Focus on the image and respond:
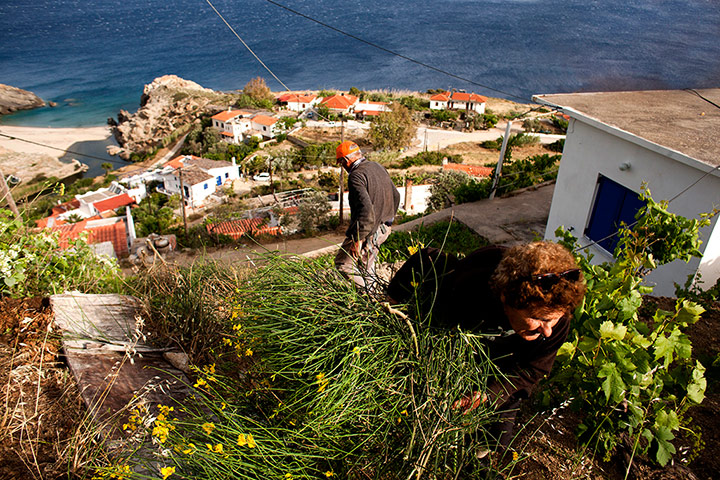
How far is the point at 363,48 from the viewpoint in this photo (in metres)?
90.9

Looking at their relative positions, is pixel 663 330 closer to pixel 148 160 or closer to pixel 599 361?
A: pixel 599 361

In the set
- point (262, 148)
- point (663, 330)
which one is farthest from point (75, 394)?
point (262, 148)

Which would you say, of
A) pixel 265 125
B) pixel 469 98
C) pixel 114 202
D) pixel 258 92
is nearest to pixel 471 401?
pixel 114 202

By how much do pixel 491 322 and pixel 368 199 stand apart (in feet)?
6.66

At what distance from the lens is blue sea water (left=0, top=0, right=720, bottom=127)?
64938mm

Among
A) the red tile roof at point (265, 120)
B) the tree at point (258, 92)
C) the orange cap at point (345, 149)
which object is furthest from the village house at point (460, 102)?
the orange cap at point (345, 149)

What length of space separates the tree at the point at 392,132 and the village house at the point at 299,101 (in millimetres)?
15261

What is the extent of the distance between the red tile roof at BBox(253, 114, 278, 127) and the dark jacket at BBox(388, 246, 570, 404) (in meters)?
47.8

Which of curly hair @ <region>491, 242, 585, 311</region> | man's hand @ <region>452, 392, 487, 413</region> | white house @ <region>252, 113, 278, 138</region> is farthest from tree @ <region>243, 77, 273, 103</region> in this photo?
man's hand @ <region>452, 392, 487, 413</region>

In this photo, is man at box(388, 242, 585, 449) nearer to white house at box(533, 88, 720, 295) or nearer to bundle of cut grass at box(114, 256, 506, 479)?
bundle of cut grass at box(114, 256, 506, 479)

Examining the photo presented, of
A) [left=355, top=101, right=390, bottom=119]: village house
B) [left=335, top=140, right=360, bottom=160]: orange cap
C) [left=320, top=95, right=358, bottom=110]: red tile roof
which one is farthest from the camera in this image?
[left=320, top=95, right=358, bottom=110]: red tile roof

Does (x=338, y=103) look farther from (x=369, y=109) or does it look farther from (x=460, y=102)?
(x=460, y=102)

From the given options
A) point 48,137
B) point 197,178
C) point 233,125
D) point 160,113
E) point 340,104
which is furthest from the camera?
point 160,113

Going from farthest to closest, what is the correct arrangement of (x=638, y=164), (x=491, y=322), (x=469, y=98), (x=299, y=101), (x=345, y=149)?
(x=299, y=101) < (x=469, y=98) < (x=638, y=164) < (x=345, y=149) < (x=491, y=322)
